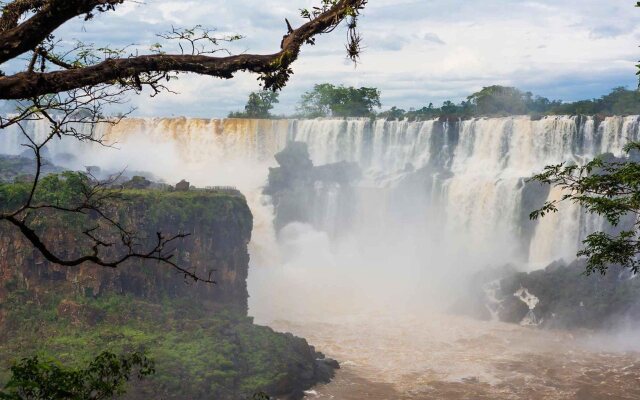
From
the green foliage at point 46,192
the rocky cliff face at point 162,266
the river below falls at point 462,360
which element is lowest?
the river below falls at point 462,360

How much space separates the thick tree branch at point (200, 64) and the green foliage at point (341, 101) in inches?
Answer: 2685

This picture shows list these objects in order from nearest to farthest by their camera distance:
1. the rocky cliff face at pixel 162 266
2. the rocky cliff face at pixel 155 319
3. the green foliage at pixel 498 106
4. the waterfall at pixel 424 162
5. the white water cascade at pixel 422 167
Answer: the rocky cliff face at pixel 155 319 → the rocky cliff face at pixel 162 266 → the waterfall at pixel 424 162 → the white water cascade at pixel 422 167 → the green foliage at pixel 498 106

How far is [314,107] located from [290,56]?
→ 7649 centimetres

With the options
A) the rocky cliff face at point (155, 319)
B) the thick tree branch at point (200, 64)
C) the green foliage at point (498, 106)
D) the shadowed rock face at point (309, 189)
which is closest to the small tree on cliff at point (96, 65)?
the thick tree branch at point (200, 64)

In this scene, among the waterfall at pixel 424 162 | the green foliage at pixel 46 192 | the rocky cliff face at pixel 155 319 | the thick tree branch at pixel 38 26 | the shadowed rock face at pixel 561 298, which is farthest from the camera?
the waterfall at pixel 424 162

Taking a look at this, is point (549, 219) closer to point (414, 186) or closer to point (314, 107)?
point (414, 186)

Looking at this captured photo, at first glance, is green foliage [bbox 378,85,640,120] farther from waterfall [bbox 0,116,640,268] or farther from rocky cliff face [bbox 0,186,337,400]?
rocky cliff face [bbox 0,186,337,400]

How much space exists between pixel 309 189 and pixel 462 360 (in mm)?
22609

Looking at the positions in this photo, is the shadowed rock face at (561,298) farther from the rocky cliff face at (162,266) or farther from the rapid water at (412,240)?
the rocky cliff face at (162,266)

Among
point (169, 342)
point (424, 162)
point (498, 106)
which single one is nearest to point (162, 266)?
point (169, 342)

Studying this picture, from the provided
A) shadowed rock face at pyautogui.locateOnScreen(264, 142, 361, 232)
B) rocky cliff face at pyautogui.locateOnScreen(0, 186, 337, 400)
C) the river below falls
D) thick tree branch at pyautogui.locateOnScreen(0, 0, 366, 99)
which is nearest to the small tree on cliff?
thick tree branch at pyautogui.locateOnScreen(0, 0, 366, 99)

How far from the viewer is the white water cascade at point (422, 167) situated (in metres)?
39.3

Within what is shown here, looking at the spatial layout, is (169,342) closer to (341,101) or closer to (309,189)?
(309,189)

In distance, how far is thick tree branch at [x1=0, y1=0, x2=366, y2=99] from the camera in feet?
19.0
